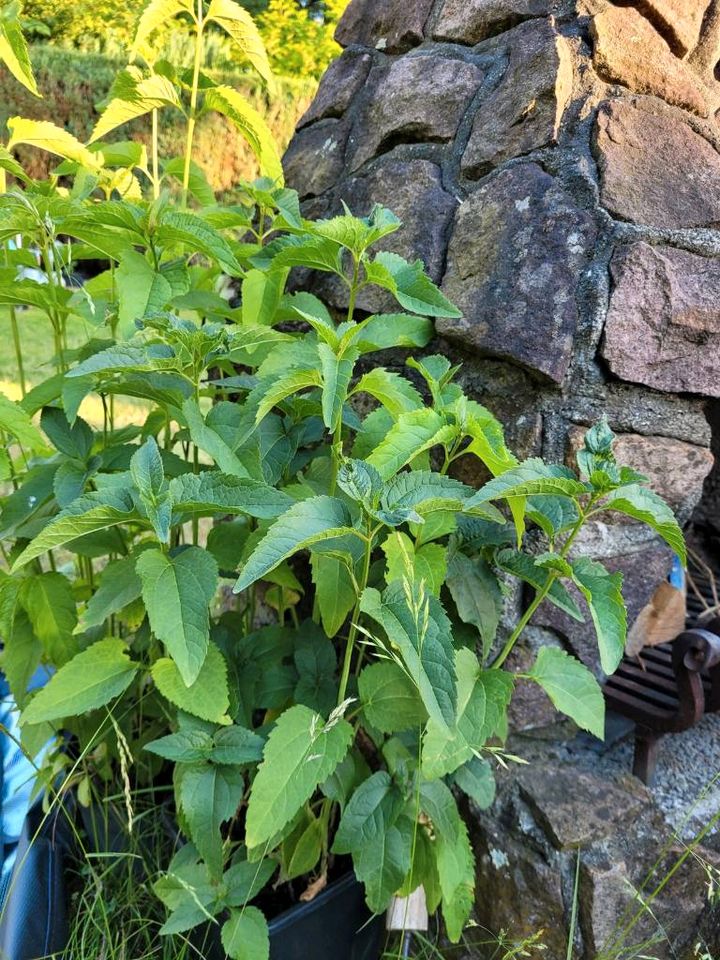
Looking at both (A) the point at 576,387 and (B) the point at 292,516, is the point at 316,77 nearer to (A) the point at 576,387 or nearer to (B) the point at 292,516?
(A) the point at 576,387

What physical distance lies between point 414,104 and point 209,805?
1.49 meters

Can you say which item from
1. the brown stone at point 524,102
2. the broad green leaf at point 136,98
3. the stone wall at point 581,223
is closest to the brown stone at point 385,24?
the stone wall at point 581,223

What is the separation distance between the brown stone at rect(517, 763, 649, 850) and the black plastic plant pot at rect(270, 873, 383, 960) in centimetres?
35

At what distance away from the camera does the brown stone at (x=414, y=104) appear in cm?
157

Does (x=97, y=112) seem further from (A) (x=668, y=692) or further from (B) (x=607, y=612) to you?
(B) (x=607, y=612)

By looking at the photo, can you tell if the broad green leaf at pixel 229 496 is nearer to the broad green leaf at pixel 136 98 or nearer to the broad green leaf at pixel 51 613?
the broad green leaf at pixel 51 613

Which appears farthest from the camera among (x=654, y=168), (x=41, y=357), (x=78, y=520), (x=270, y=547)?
(x=41, y=357)

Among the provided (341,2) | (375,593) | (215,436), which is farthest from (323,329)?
(341,2)

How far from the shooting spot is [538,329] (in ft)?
4.21

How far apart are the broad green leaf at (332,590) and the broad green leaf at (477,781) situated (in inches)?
13.4

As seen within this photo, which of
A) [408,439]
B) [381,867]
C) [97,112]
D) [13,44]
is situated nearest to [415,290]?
[408,439]

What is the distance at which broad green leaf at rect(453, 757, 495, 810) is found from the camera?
1170 mm

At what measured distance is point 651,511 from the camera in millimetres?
934

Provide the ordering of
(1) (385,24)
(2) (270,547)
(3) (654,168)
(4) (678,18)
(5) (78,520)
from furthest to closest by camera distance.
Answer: (1) (385,24) < (4) (678,18) < (3) (654,168) < (5) (78,520) < (2) (270,547)
